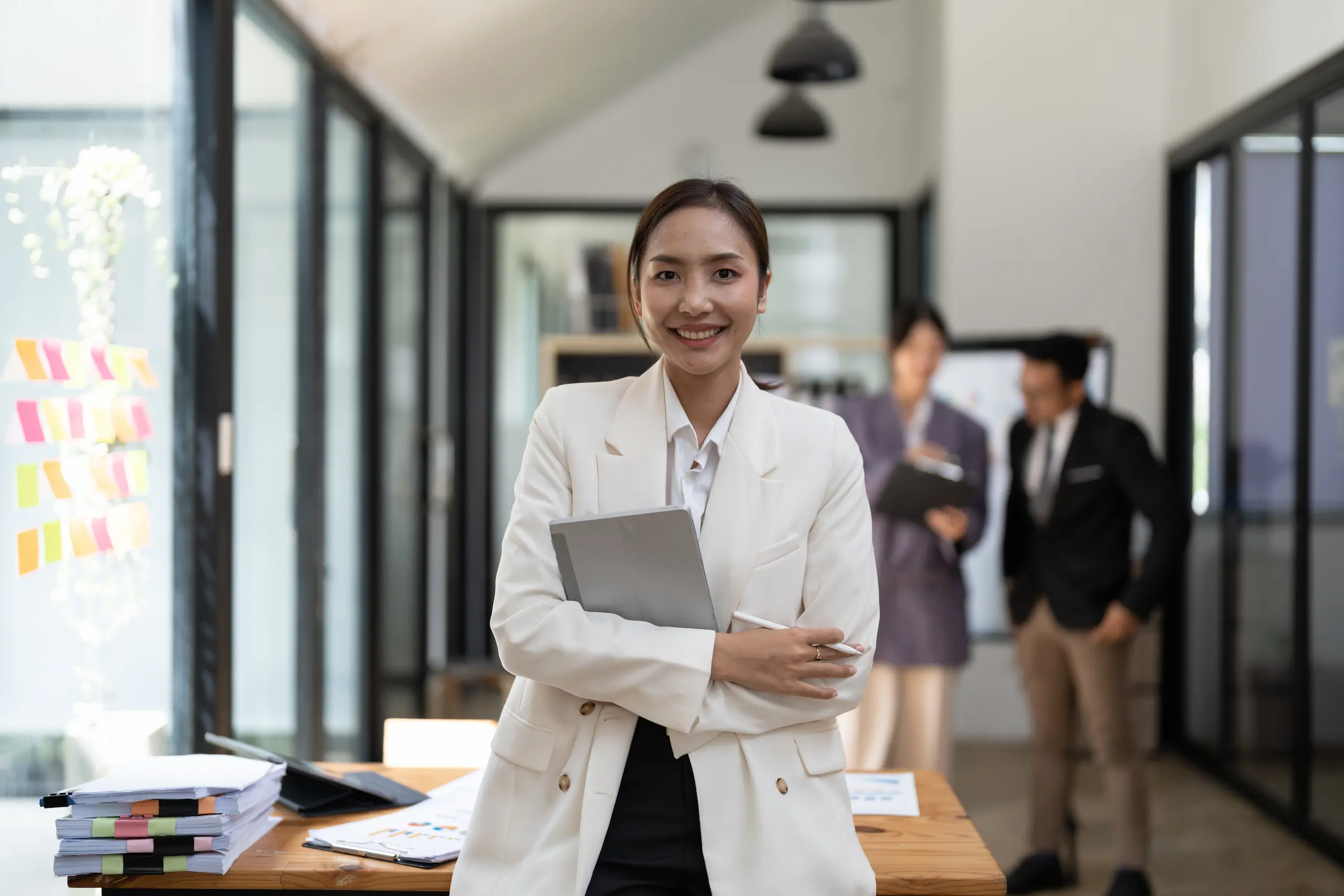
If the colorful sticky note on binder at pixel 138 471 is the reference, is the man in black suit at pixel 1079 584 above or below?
below

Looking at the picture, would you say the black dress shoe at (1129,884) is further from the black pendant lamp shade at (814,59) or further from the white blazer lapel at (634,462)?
the black pendant lamp shade at (814,59)

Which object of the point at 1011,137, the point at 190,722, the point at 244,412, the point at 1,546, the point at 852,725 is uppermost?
the point at 1011,137

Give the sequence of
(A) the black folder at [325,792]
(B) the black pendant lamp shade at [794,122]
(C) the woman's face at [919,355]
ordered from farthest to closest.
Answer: (B) the black pendant lamp shade at [794,122] < (C) the woman's face at [919,355] < (A) the black folder at [325,792]

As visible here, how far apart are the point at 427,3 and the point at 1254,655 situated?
368 cm

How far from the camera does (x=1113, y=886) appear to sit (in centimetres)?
357

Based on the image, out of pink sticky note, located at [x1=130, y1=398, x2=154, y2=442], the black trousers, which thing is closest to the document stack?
the black trousers

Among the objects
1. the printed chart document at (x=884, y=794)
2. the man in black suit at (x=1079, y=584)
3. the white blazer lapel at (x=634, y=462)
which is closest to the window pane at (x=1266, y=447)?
the man in black suit at (x=1079, y=584)

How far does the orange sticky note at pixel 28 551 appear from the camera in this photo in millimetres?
2320

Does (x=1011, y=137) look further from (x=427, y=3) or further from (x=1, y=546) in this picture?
(x=1, y=546)

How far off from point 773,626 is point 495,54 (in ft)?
12.9

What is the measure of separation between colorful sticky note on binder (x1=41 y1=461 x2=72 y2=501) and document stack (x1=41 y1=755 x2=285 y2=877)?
88 centimetres

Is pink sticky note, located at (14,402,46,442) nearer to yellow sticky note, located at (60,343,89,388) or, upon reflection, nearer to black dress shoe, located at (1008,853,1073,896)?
yellow sticky note, located at (60,343,89,388)

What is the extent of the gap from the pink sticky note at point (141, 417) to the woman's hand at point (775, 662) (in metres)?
1.74

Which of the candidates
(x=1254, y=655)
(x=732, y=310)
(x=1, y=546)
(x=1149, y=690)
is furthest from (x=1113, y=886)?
(x=1, y=546)
